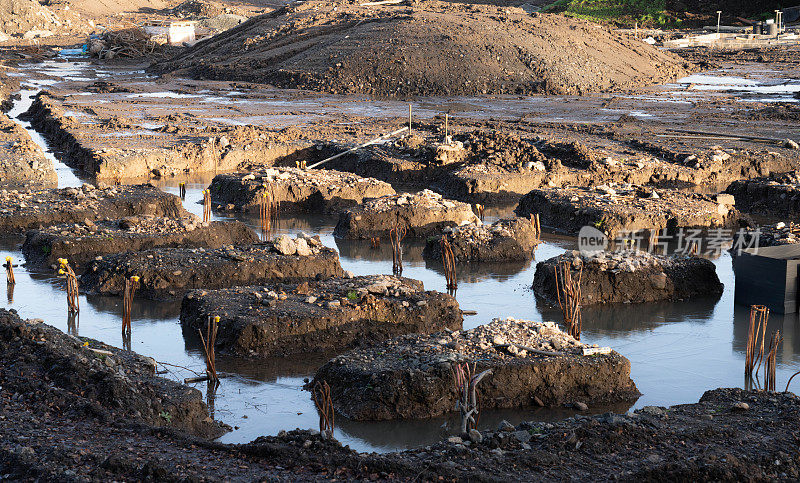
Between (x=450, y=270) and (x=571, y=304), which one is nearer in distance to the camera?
(x=571, y=304)

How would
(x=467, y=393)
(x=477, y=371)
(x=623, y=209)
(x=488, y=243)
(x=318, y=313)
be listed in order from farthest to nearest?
(x=623, y=209) → (x=488, y=243) → (x=318, y=313) → (x=477, y=371) → (x=467, y=393)

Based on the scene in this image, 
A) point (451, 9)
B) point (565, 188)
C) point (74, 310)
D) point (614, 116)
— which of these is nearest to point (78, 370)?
point (74, 310)

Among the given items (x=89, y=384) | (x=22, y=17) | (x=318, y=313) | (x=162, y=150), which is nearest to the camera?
(x=89, y=384)

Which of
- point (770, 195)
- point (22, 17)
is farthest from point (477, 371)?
point (22, 17)

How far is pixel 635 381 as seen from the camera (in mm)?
7816

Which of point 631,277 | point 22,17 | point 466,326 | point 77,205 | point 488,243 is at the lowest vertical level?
point 466,326

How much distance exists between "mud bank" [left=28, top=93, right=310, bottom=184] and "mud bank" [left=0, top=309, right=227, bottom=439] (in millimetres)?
11198

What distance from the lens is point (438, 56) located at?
3023 cm

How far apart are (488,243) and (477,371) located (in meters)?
5.20

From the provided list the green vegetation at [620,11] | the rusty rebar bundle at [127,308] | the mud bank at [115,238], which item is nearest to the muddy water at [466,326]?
the rusty rebar bundle at [127,308]

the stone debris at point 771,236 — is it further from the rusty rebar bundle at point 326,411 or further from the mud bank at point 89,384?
the mud bank at point 89,384

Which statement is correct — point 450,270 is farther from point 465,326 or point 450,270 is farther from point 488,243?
point 465,326

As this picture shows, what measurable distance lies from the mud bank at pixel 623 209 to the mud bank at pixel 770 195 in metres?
0.86

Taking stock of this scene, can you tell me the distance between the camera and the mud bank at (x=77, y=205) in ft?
42.2
